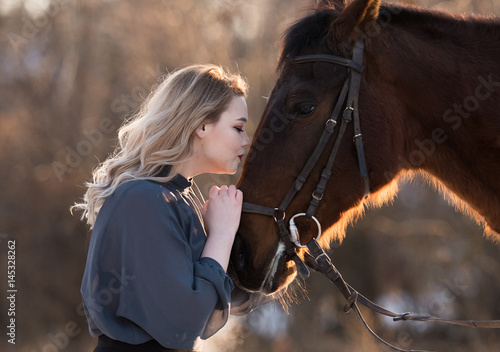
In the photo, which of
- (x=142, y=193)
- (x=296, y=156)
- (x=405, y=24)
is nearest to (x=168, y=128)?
(x=142, y=193)

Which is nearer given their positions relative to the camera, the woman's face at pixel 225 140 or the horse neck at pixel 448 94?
the woman's face at pixel 225 140

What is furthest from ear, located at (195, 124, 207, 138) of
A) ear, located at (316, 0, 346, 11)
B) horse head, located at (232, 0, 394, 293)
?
ear, located at (316, 0, 346, 11)

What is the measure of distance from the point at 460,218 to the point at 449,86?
7977mm

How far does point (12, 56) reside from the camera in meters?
12.0

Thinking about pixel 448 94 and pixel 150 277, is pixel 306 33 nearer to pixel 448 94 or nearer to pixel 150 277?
pixel 448 94

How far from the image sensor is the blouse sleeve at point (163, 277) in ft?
6.11

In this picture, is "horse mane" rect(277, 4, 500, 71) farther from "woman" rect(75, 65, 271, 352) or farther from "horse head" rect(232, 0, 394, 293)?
"woman" rect(75, 65, 271, 352)

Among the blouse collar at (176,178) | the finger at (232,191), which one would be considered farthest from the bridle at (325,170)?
the blouse collar at (176,178)

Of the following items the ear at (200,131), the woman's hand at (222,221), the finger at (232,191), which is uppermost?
the ear at (200,131)

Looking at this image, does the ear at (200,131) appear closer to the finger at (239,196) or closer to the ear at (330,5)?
the finger at (239,196)

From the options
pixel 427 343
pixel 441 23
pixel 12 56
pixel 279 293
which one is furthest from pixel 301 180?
pixel 12 56

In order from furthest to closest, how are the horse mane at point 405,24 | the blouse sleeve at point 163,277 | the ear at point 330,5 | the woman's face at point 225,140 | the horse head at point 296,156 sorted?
the ear at point 330,5 < the horse mane at point 405,24 < the horse head at point 296,156 < the woman's face at point 225,140 < the blouse sleeve at point 163,277

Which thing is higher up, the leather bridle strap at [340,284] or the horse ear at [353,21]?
the horse ear at [353,21]

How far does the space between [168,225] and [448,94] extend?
5.16 ft
